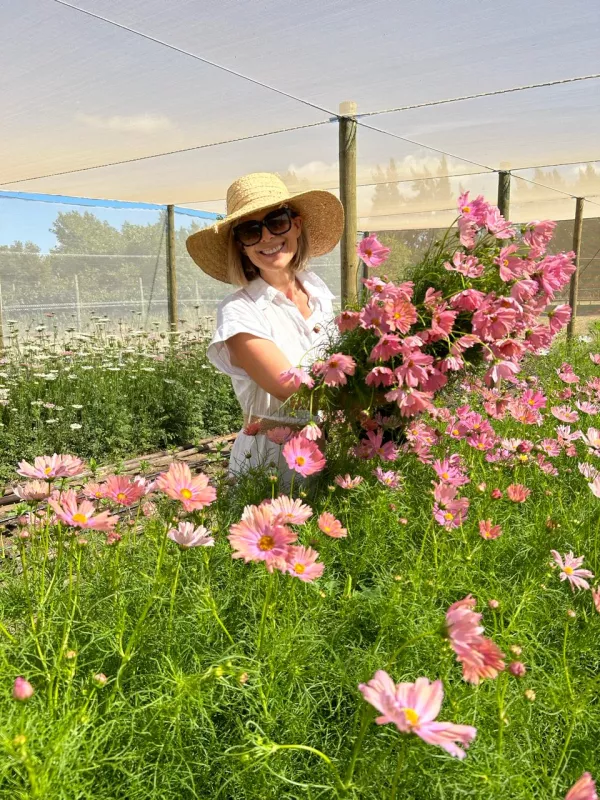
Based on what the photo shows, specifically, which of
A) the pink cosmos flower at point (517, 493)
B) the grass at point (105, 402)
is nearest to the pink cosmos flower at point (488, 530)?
the pink cosmos flower at point (517, 493)

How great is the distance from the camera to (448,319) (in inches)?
47.4

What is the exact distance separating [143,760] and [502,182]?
7551 millimetres

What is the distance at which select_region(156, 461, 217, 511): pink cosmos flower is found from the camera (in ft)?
2.98

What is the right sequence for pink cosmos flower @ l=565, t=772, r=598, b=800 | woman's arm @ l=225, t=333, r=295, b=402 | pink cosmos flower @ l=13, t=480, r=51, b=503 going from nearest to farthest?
pink cosmos flower @ l=565, t=772, r=598, b=800 < pink cosmos flower @ l=13, t=480, r=51, b=503 < woman's arm @ l=225, t=333, r=295, b=402

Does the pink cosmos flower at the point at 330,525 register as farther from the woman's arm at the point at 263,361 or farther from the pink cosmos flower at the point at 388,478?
the woman's arm at the point at 263,361

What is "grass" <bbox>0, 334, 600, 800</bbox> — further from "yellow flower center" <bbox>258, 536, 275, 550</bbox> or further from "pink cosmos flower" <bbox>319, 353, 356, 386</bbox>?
"pink cosmos flower" <bbox>319, 353, 356, 386</bbox>

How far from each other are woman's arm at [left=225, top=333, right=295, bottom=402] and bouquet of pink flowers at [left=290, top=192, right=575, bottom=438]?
301 millimetres

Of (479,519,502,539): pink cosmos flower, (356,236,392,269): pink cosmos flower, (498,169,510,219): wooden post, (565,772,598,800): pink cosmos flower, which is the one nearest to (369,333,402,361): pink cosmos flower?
(356,236,392,269): pink cosmos flower

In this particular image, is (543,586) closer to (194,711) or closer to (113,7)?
(194,711)

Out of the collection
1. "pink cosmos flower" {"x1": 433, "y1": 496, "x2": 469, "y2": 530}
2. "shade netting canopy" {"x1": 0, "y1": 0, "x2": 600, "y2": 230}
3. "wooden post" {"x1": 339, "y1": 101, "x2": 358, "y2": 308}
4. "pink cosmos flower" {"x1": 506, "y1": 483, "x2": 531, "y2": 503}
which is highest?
"shade netting canopy" {"x1": 0, "y1": 0, "x2": 600, "y2": 230}

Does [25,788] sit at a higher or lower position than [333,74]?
lower

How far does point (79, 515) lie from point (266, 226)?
3.85 ft

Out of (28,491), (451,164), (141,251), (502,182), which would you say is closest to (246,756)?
(28,491)

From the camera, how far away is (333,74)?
180 inches
